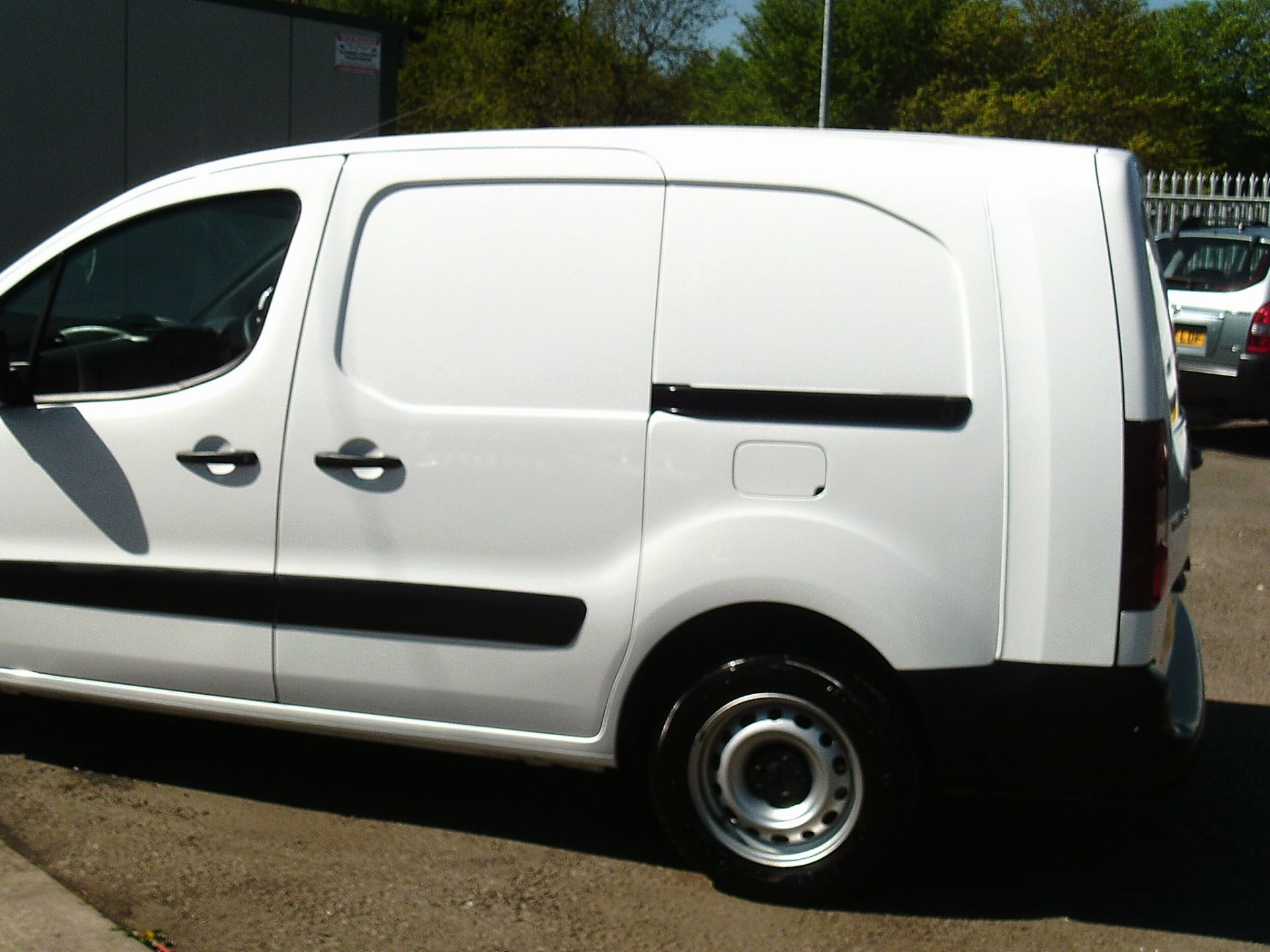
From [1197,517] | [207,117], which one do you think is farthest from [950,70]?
[1197,517]

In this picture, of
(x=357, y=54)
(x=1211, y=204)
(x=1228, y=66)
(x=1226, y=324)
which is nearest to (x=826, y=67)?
(x=1211, y=204)

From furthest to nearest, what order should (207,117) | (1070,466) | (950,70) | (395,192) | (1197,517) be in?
(950,70), (207,117), (1197,517), (395,192), (1070,466)

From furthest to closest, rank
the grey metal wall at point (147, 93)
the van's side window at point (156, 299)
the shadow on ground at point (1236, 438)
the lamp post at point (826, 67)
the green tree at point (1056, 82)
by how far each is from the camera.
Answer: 1. the green tree at point (1056, 82)
2. the lamp post at point (826, 67)
3. the grey metal wall at point (147, 93)
4. the shadow on ground at point (1236, 438)
5. the van's side window at point (156, 299)

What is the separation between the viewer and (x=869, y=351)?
3400 millimetres

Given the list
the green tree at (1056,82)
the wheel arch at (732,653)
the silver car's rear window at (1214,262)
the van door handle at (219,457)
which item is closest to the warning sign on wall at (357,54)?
the silver car's rear window at (1214,262)

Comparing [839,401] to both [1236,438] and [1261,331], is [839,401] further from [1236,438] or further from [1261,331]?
[1236,438]

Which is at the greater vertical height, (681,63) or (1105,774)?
(681,63)

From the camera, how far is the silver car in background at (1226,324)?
35.5 feet

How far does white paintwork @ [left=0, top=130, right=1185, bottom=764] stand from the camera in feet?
10.9

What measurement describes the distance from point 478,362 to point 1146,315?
1582 mm

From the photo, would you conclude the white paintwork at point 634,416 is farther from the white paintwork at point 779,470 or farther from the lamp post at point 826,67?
the lamp post at point 826,67

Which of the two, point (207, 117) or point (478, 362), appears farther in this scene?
point (207, 117)

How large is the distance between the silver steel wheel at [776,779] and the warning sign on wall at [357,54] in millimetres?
12510

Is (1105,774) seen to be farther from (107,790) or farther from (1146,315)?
(107,790)
